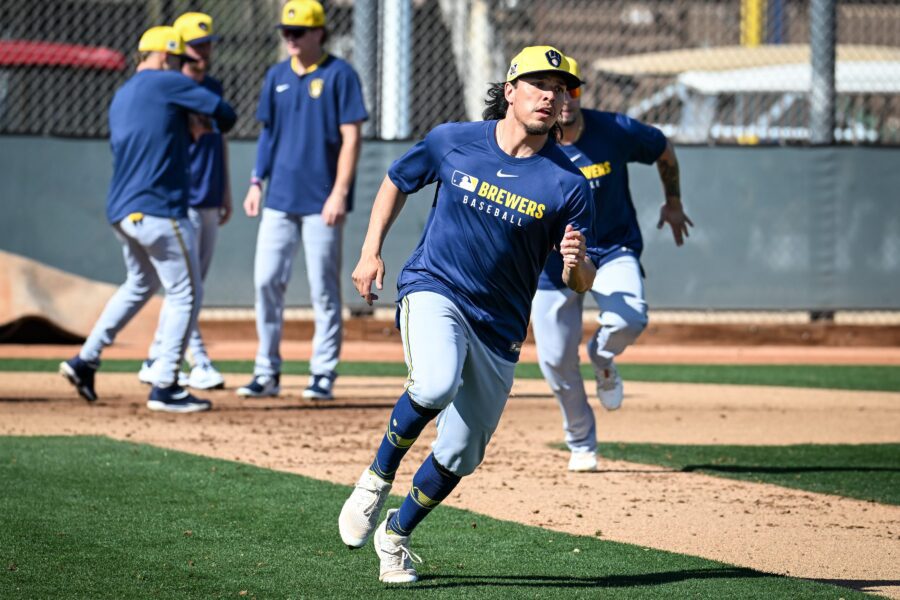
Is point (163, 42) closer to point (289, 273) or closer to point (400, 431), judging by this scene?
point (289, 273)

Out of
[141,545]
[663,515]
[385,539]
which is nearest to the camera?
[385,539]

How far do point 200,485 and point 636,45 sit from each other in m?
18.9

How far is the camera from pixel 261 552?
16.7ft

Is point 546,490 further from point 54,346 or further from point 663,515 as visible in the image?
point 54,346

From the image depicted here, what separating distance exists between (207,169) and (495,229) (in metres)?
5.31

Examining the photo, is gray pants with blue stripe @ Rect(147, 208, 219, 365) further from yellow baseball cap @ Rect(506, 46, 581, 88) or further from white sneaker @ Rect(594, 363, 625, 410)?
yellow baseball cap @ Rect(506, 46, 581, 88)

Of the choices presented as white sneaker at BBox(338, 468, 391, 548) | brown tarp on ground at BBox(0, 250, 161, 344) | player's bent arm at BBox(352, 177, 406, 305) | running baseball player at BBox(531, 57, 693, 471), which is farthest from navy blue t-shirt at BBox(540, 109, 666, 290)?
brown tarp on ground at BBox(0, 250, 161, 344)

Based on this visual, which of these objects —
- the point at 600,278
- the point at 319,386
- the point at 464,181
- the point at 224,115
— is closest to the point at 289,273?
the point at 319,386

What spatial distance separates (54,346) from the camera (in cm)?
1254

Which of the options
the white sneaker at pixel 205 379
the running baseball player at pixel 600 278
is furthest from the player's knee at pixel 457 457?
the white sneaker at pixel 205 379

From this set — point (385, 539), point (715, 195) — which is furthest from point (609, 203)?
point (715, 195)

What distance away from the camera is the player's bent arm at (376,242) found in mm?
4844

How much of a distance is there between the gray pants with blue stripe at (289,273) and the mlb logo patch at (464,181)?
4.27 m

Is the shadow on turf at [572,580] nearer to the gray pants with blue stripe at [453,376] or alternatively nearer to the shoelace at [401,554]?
the shoelace at [401,554]
